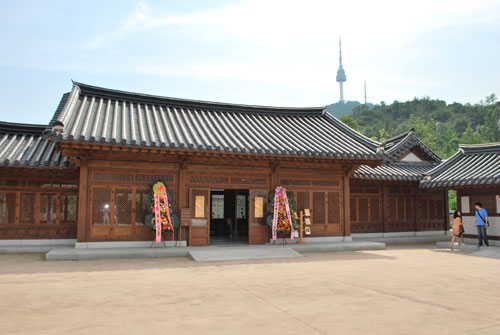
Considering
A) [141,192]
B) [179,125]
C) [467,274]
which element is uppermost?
[179,125]

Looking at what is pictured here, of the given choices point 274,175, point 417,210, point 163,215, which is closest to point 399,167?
point 417,210

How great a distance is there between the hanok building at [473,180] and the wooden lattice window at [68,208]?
45.4 ft

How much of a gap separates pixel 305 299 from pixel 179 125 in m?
9.08

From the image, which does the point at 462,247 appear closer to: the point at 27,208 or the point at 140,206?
the point at 140,206

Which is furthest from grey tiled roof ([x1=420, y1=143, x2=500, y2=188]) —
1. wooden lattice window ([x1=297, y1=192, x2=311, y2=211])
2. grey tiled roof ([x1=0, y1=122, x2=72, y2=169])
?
grey tiled roof ([x1=0, y1=122, x2=72, y2=169])

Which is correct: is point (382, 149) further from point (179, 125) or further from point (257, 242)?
point (179, 125)

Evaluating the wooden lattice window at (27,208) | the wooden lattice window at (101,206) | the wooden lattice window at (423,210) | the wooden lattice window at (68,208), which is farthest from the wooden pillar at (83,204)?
the wooden lattice window at (423,210)

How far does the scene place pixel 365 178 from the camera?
15484mm

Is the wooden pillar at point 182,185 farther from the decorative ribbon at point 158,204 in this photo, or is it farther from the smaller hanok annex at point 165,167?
the decorative ribbon at point 158,204

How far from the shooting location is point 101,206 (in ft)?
37.3

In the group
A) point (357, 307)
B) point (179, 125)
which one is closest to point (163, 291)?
point (357, 307)

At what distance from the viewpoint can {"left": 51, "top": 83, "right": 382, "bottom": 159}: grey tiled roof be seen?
1124 cm

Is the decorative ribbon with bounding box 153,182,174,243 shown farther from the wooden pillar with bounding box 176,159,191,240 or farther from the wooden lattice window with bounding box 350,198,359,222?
the wooden lattice window with bounding box 350,198,359,222

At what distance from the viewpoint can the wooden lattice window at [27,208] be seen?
12188 mm
